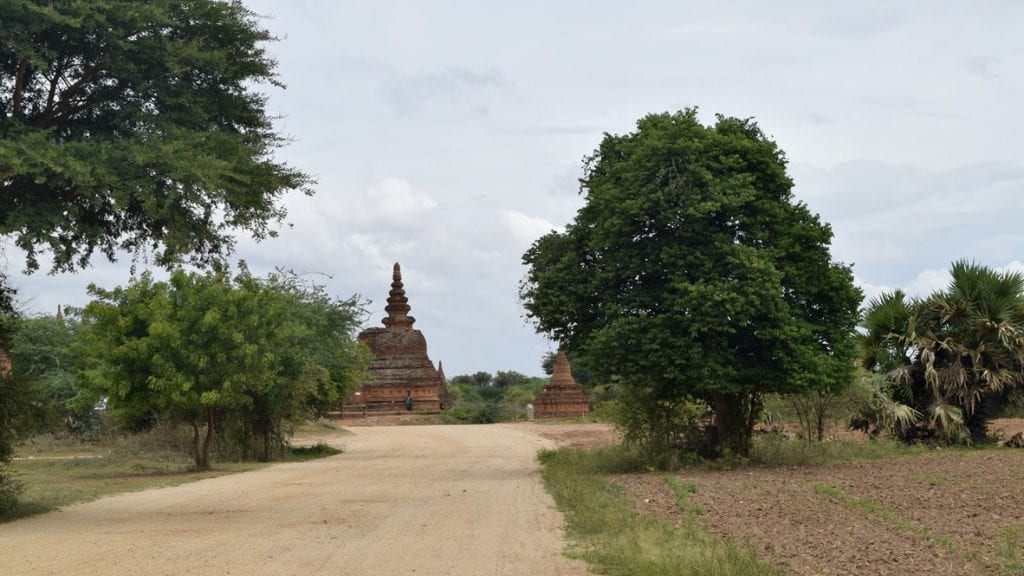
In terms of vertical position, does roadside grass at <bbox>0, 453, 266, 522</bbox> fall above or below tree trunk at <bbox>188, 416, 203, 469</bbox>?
below

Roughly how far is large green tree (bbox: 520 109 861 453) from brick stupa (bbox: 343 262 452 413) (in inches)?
1714

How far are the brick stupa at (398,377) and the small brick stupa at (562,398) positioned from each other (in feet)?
22.9

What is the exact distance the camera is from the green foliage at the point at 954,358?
28.4 m

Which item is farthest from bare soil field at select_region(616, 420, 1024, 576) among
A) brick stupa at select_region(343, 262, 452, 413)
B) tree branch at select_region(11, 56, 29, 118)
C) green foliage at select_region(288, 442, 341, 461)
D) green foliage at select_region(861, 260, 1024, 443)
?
brick stupa at select_region(343, 262, 452, 413)

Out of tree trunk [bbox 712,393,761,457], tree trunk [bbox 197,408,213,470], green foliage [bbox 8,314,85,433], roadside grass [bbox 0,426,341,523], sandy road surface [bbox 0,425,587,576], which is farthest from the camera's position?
green foliage [bbox 8,314,85,433]

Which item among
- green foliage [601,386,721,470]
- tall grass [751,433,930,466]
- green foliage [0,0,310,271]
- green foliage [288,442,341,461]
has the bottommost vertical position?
green foliage [288,442,341,461]

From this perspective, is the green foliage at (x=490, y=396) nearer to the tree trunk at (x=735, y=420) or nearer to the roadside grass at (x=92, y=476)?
the roadside grass at (x=92, y=476)

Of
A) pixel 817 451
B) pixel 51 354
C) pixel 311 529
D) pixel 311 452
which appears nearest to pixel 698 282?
pixel 817 451

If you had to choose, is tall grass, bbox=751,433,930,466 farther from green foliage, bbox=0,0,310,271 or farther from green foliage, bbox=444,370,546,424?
green foliage, bbox=444,370,546,424

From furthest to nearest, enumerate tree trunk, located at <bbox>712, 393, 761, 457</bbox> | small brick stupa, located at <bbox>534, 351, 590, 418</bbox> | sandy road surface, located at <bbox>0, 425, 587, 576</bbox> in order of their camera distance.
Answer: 1. small brick stupa, located at <bbox>534, 351, 590, 418</bbox>
2. tree trunk, located at <bbox>712, 393, 761, 457</bbox>
3. sandy road surface, located at <bbox>0, 425, 587, 576</bbox>

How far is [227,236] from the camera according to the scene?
59.3ft

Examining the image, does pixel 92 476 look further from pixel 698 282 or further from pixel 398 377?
pixel 398 377

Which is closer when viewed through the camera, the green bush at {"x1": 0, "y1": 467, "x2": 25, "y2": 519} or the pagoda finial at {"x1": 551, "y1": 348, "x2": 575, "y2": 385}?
the green bush at {"x1": 0, "y1": 467, "x2": 25, "y2": 519}

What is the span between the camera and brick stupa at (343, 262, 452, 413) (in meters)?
→ 67.2
